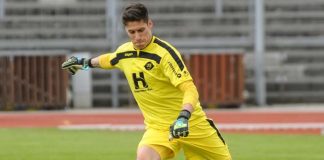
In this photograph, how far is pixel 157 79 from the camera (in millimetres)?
6871

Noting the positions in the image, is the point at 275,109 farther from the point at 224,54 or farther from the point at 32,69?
the point at 32,69

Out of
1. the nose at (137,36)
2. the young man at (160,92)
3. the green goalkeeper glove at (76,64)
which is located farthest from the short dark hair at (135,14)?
the green goalkeeper glove at (76,64)

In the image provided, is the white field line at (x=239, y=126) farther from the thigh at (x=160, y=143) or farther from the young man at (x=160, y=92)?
the thigh at (x=160, y=143)

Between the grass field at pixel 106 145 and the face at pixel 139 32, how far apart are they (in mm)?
5043

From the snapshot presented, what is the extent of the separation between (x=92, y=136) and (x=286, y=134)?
3.72 metres

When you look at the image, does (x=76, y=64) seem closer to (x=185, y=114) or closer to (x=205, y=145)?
(x=205, y=145)

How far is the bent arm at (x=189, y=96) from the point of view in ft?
21.2

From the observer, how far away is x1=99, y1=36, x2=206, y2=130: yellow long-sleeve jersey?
267 inches

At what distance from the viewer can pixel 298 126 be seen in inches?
692

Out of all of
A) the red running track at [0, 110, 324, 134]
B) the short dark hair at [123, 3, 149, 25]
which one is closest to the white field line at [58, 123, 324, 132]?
the red running track at [0, 110, 324, 134]

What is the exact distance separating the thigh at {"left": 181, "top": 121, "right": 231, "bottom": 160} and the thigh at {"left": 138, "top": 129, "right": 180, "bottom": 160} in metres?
0.12

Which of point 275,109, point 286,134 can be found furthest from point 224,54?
point 286,134

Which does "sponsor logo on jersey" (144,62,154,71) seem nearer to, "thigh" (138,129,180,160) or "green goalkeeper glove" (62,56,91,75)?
"thigh" (138,129,180,160)

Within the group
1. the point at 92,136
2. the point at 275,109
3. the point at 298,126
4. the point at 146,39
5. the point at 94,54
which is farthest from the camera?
the point at 94,54
